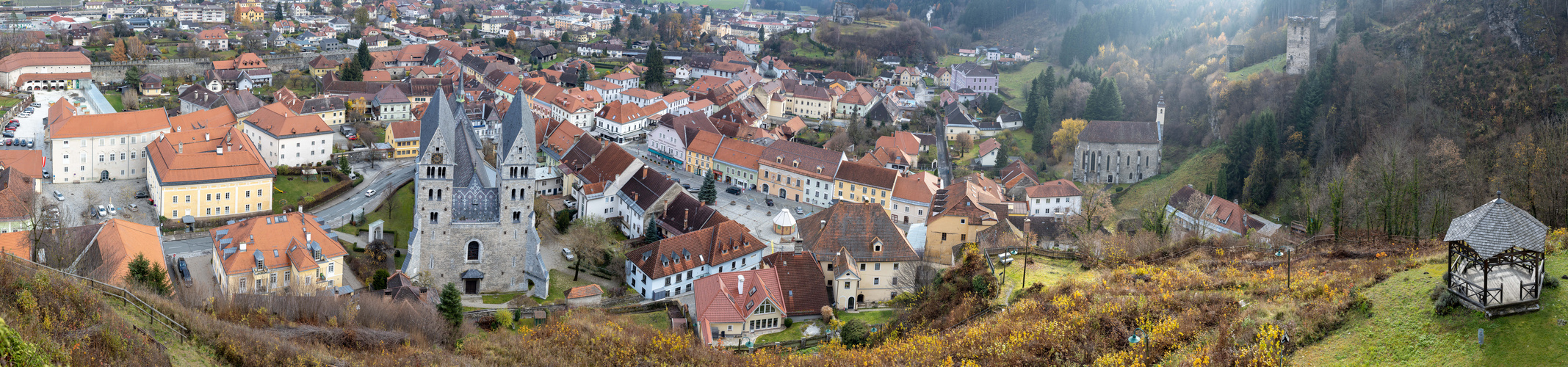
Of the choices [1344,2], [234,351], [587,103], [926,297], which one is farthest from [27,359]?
[1344,2]

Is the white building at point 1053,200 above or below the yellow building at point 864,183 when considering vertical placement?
below

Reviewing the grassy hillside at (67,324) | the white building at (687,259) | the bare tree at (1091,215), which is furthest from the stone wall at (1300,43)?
the grassy hillside at (67,324)

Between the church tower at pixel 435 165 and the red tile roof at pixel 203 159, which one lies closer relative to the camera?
the church tower at pixel 435 165

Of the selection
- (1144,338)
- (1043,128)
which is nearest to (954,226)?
(1144,338)

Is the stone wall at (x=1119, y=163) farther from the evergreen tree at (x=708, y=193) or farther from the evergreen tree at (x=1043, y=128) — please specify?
the evergreen tree at (x=708, y=193)

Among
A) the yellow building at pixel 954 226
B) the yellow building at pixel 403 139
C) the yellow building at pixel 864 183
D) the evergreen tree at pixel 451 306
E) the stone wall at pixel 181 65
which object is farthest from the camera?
the stone wall at pixel 181 65
